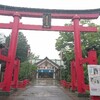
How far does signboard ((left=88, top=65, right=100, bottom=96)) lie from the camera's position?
10.1m

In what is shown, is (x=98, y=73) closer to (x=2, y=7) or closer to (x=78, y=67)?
(x=78, y=67)

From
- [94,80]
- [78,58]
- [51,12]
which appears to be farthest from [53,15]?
[94,80]

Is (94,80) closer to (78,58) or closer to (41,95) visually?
(78,58)

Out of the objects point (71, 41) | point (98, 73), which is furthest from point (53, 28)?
point (71, 41)

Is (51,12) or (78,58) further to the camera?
(51,12)

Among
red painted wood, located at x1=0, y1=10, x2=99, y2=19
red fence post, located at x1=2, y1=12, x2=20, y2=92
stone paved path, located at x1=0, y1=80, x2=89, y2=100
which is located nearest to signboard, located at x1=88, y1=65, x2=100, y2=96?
stone paved path, located at x1=0, y1=80, x2=89, y2=100

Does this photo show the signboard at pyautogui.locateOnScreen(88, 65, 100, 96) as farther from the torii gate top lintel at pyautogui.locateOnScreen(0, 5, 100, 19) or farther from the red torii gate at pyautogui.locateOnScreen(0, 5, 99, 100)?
the torii gate top lintel at pyautogui.locateOnScreen(0, 5, 100, 19)

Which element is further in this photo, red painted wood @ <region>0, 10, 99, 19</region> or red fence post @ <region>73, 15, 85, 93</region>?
red painted wood @ <region>0, 10, 99, 19</region>

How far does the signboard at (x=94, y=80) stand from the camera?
1012cm

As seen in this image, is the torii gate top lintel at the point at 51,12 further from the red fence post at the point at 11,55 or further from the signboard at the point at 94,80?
the signboard at the point at 94,80

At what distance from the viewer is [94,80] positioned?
10.2 m

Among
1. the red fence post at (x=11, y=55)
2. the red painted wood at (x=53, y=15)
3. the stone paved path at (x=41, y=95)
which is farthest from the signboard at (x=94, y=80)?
the red painted wood at (x=53, y=15)

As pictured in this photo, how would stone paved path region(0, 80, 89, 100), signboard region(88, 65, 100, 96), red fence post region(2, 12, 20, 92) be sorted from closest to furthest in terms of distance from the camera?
signboard region(88, 65, 100, 96), stone paved path region(0, 80, 89, 100), red fence post region(2, 12, 20, 92)

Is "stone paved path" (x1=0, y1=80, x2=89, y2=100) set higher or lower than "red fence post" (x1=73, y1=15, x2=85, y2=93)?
lower
